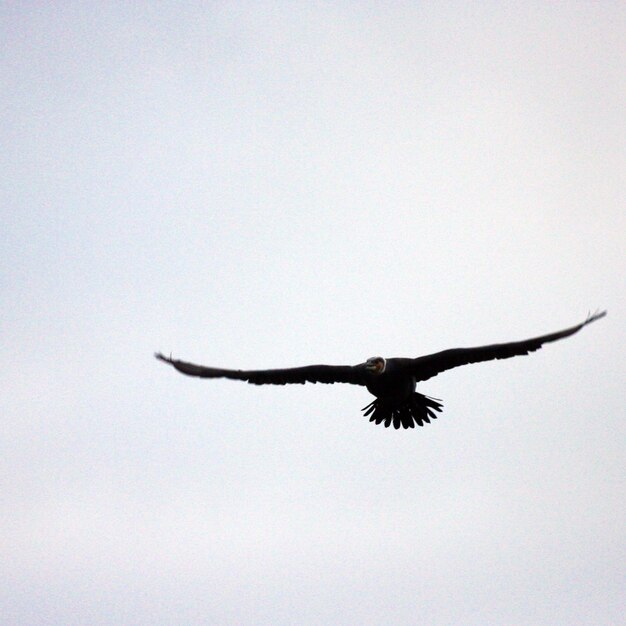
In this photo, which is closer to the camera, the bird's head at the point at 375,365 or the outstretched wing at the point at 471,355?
the outstretched wing at the point at 471,355

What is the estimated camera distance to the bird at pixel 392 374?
565 inches

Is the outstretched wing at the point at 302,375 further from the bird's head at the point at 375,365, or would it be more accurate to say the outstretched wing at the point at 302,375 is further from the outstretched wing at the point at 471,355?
the outstretched wing at the point at 471,355

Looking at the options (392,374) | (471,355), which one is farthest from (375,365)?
(471,355)

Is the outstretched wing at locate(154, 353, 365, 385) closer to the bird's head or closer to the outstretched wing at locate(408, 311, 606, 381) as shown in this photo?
the bird's head

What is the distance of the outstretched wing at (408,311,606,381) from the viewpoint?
13883mm

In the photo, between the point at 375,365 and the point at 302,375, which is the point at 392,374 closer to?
the point at 375,365

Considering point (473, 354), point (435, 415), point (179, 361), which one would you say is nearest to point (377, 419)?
point (435, 415)

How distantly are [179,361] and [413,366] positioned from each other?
3690mm

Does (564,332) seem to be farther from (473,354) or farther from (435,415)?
(435,415)

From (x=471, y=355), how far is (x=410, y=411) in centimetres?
176

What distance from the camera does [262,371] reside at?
587 inches

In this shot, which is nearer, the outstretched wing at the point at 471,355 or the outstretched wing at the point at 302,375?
the outstretched wing at the point at 471,355

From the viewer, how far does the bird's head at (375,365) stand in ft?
48.5

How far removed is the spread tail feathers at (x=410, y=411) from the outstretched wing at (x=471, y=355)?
1.79 feet
